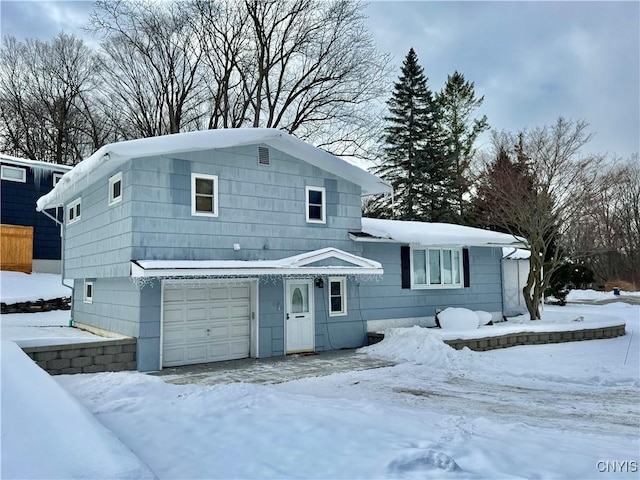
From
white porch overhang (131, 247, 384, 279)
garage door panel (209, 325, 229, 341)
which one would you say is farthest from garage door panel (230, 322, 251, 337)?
white porch overhang (131, 247, 384, 279)

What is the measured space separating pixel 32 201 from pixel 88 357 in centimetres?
1434

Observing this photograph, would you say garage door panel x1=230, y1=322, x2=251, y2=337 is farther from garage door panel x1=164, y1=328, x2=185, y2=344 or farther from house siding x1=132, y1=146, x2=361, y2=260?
house siding x1=132, y1=146, x2=361, y2=260

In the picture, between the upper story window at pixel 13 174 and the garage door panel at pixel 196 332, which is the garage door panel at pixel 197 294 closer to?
the garage door panel at pixel 196 332

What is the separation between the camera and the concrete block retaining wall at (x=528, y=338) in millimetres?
11766

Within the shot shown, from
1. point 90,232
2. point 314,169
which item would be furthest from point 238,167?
point 90,232

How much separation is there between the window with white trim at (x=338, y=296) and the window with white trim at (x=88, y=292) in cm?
668

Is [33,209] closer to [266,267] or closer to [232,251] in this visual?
[232,251]

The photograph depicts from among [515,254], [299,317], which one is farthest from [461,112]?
[299,317]

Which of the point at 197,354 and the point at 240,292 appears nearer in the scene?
the point at 197,354

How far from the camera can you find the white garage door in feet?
34.4

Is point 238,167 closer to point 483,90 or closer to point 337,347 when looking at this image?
point 337,347

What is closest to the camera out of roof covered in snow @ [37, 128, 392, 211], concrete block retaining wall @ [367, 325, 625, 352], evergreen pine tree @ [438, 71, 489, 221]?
roof covered in snow @ [37, 128, 392, 211]

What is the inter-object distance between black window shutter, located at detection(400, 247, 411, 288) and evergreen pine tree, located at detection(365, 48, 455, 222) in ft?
50.9

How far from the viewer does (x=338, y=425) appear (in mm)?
5230
